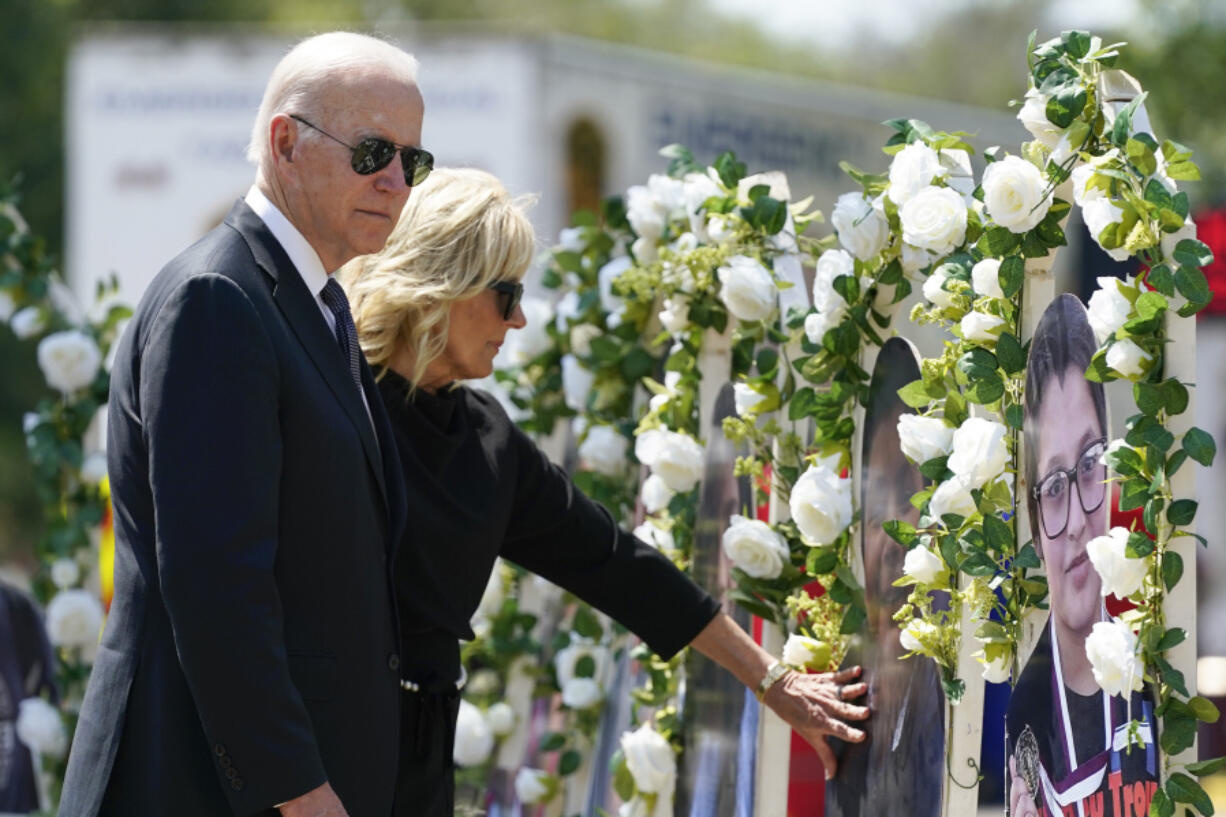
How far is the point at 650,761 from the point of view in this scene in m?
3.53

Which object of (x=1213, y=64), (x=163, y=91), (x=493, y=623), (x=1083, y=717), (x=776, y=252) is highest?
(x=1213, y=64)

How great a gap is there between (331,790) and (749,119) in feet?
25.5

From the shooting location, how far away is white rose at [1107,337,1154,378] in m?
2.09

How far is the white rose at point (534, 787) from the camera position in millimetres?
4188

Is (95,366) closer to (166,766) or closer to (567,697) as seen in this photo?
(567,697)

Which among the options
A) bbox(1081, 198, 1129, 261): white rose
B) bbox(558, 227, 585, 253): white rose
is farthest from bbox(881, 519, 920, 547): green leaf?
bbox(558, 227, 585, 253): white rose

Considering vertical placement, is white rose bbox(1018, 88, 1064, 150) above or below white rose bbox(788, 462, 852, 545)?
above

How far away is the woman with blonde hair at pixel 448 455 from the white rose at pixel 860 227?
584mm

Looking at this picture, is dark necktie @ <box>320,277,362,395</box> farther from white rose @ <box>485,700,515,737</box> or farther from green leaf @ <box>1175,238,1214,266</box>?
white rose @ <box>485,700,515,737</box>

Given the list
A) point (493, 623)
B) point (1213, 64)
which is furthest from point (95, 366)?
point (1213, 64)

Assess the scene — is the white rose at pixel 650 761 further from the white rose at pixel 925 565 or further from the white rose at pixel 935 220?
the white rose at pixel 935 220

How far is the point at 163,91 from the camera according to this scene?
8797 millimetres

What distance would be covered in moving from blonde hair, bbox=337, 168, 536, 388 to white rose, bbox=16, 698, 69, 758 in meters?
2.34

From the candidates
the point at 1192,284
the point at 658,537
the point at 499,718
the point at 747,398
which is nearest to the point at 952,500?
the point at 1192,284
